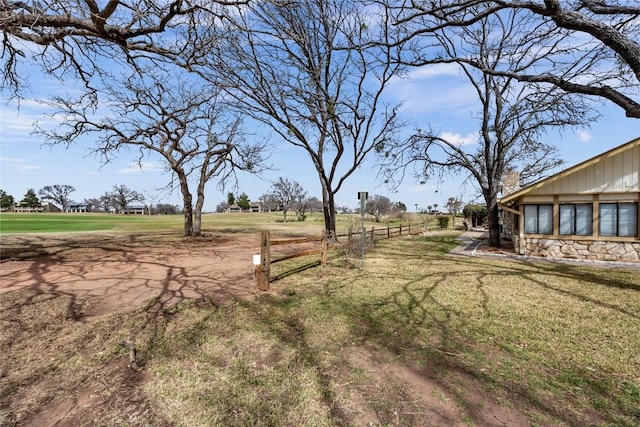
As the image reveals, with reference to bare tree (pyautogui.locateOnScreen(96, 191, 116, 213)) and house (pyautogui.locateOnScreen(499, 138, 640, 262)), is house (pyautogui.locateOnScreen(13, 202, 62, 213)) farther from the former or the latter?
house (pyautogui.locateOnScreen(499, 138, 640, 262))

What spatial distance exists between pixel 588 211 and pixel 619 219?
85cm

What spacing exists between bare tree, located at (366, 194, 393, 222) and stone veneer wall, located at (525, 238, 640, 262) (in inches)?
1363

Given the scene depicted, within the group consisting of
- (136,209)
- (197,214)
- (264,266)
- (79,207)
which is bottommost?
(264,266)

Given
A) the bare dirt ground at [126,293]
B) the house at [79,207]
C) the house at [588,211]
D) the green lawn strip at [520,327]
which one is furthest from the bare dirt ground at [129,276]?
the house at [79,207]

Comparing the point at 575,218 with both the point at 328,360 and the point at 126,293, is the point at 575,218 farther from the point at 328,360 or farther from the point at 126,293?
the point at 126,293

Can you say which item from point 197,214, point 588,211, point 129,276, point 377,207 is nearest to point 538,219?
point 588,211

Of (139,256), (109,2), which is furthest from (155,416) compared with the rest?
(139,256)

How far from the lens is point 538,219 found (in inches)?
462

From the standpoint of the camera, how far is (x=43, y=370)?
334 centimetres

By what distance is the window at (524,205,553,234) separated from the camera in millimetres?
11555

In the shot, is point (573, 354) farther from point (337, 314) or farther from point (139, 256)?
point (139, 256)

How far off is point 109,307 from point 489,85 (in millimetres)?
16889

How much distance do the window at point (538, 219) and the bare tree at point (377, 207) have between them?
3441 centimetres

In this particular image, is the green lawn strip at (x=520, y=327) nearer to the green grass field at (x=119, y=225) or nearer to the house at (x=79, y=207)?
the green grass field at (x=119, y=225)
